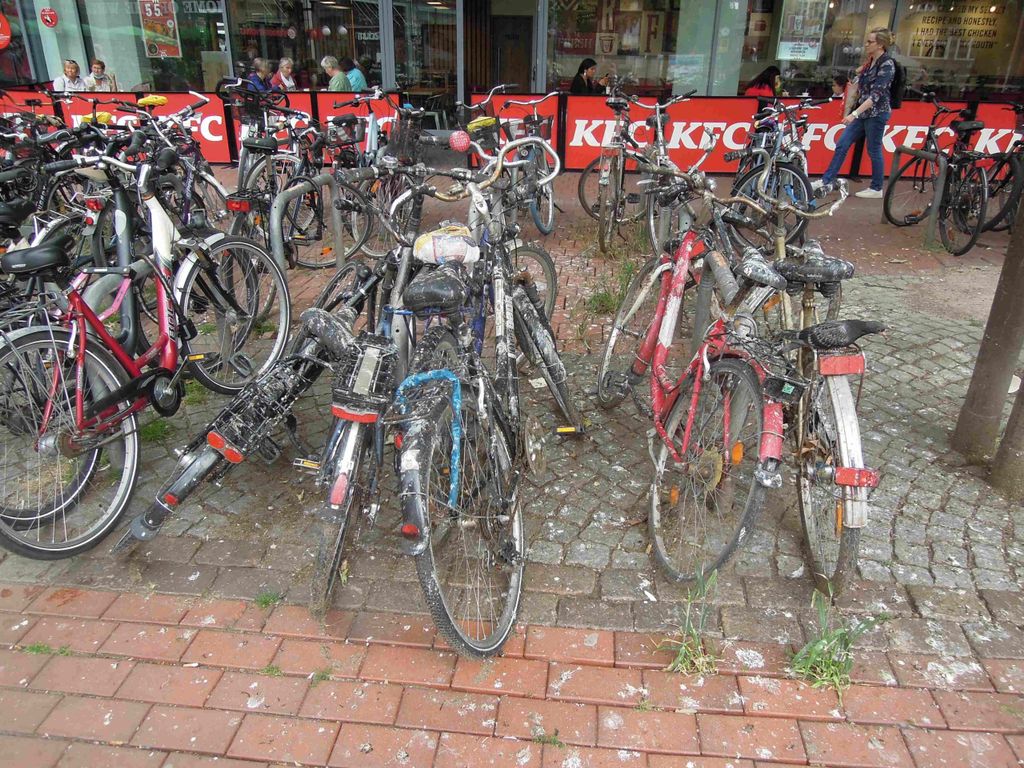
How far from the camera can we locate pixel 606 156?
283 inches

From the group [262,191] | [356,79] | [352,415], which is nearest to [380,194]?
[262,191]

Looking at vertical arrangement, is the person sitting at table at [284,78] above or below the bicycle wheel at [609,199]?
above

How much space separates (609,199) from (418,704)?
565cm

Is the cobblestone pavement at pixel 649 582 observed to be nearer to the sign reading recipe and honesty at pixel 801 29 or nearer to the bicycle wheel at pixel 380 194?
the bicycle wheel at pixel 380 194

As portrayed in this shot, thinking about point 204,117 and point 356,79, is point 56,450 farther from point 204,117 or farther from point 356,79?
point 356,79

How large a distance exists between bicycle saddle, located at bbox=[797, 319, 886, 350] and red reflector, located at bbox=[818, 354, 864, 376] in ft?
0.13

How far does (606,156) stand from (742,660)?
5.73 metres

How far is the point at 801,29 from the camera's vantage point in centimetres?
1192

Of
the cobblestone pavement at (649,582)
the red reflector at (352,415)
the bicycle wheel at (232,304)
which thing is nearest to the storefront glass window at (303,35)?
the bicycle wheel at (232,304)

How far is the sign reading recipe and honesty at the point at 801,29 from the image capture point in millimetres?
11875

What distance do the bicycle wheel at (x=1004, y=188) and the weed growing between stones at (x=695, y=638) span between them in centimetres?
603

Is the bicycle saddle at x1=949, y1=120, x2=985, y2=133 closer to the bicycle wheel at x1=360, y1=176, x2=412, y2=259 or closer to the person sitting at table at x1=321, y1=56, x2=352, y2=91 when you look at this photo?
the bicycle wheel at x1=360, y1=176, x2=412, y2=259

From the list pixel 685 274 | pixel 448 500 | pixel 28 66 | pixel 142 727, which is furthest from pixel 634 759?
pixel 28 66

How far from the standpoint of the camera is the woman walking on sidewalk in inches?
310
